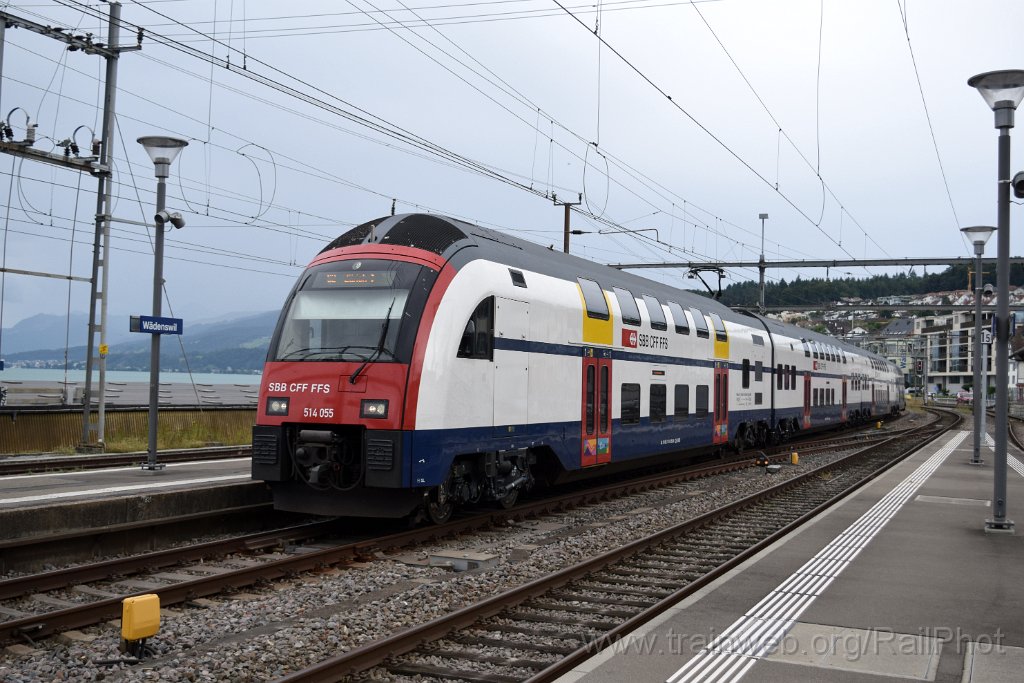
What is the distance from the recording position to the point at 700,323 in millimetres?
19969

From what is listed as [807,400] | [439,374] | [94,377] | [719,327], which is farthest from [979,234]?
[94,377]

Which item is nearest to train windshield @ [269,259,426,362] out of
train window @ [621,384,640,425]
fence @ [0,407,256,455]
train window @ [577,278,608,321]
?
train window @ [577,278,608,321]

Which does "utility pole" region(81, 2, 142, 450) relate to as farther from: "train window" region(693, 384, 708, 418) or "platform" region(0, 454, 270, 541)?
"train window" region(693, 384, 708, 418)

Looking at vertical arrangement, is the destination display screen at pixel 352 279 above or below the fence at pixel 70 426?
above

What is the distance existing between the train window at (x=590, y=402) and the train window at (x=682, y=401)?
429cm

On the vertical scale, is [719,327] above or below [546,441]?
above

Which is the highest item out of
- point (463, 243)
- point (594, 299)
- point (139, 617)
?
point (463, 243)

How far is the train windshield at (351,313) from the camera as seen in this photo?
10.5m

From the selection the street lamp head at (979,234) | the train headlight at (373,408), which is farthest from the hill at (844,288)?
the train headlight at (373,408)

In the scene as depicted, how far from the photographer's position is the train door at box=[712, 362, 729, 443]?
69.3ft

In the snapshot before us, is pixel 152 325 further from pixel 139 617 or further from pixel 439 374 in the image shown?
pixel 139 617

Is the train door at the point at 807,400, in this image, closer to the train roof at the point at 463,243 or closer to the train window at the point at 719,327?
the train window at the point at 719,327

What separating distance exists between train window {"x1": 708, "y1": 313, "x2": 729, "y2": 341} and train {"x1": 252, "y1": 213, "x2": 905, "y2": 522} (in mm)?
5522

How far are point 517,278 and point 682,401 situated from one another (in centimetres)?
745
